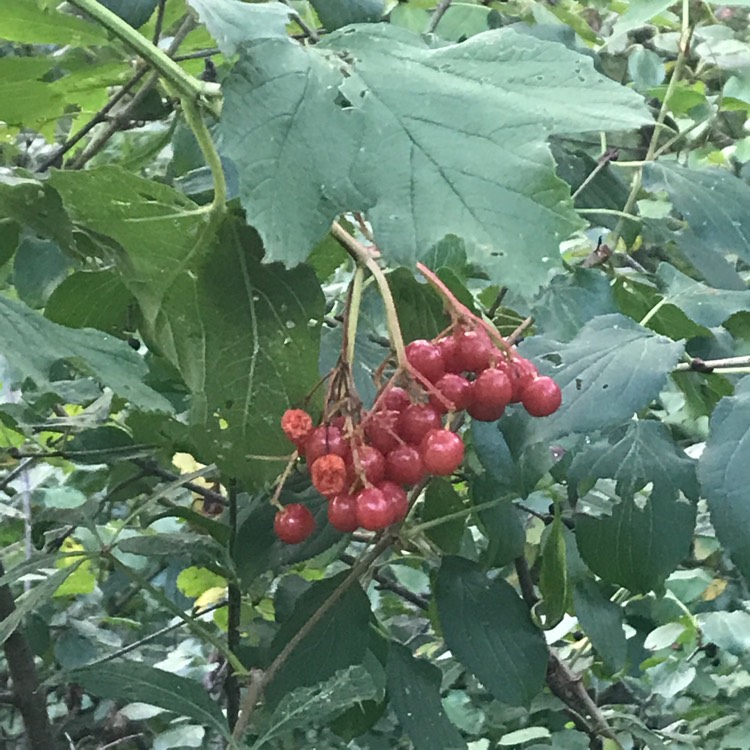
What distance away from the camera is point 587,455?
690mm

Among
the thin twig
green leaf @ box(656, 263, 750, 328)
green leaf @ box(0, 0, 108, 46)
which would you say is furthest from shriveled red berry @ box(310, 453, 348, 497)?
the thin twig

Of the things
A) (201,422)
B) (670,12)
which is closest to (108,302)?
(201,422)

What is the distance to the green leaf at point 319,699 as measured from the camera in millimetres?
585

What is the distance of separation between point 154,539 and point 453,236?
0.56m

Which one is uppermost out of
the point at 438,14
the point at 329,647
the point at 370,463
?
the point at 438,14

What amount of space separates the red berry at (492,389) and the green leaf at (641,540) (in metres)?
0.19

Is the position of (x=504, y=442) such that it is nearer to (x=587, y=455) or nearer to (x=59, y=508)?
(x=587, y=455)

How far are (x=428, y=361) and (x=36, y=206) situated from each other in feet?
0.79

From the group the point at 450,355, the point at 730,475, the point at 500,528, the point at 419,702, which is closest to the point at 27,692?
the point at 419,702

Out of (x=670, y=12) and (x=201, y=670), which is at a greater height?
(x=670, y=12)

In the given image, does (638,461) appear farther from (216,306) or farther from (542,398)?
(216,306)

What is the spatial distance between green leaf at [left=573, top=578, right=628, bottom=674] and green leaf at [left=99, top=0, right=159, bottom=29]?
63cm

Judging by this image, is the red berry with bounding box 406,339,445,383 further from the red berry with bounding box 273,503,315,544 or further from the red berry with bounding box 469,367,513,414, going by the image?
the red berry with bounding box 273,503,315,544

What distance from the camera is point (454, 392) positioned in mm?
537
